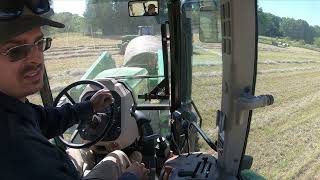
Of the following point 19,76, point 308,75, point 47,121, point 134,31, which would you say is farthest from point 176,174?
point 134,31

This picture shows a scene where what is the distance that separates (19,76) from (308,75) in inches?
88.0

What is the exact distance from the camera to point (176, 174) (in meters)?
2.50


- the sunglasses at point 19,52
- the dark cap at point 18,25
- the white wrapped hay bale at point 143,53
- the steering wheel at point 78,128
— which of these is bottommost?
the steering wheel at point 78,128

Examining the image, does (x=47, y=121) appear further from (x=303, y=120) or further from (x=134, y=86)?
(x=303, y=120)

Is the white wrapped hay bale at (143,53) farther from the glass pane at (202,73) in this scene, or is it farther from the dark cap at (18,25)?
the dark cap at (18,25)

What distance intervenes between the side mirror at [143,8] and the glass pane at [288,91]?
95cm

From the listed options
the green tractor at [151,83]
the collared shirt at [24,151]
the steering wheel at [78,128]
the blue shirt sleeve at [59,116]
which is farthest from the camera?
the steering wheel at [78,128]

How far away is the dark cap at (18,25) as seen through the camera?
6.00ft

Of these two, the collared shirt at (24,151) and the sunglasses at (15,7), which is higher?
the sunglasses at (15,7)

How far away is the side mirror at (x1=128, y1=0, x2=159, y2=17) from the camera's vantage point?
3516 mm

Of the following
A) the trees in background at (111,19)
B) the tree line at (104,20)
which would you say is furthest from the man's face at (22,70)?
the trees in background at (111,19)

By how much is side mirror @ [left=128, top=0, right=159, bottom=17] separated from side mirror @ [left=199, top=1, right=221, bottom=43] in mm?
342

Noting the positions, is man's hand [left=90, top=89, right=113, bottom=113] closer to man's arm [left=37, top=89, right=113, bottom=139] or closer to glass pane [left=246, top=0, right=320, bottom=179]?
man's arm [left=37, top=89, right=113, bottom=139]

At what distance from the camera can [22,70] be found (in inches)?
74.9
